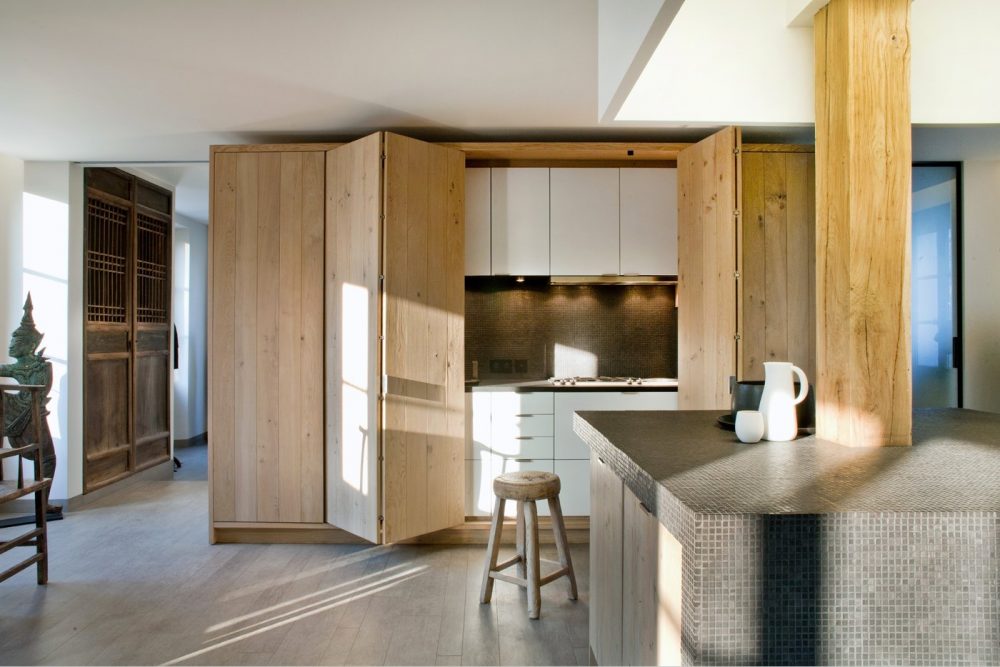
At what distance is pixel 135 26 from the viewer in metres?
2.88

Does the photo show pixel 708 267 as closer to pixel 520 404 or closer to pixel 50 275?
pixel 520 404

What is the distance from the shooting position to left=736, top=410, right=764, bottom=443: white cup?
6.52ft

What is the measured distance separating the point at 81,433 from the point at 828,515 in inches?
211

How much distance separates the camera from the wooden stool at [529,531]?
10.4 feet

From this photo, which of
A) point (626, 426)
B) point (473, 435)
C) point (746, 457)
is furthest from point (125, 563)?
point (746, 457)

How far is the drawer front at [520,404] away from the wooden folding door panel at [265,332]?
1.13 m

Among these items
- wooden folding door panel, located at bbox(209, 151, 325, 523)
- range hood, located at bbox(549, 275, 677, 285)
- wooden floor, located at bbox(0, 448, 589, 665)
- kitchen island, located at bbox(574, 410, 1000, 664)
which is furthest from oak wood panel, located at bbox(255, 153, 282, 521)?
kitchen island, located at bbox(574, 410, 1000, 664)

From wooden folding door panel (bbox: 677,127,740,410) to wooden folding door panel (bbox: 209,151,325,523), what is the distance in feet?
7.57

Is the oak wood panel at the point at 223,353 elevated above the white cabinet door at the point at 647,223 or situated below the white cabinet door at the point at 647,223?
below

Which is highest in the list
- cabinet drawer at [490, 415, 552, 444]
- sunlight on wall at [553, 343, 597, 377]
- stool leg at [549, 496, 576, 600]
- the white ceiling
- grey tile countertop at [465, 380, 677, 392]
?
the white ceiling

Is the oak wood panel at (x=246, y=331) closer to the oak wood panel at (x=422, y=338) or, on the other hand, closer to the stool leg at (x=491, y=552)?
the oak wood panel at (x=422, y=338)

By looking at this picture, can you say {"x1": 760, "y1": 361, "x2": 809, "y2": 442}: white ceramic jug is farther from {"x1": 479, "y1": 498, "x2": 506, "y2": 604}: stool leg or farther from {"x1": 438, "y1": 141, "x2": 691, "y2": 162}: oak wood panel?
{"x1": 438, "y1": 141, "x2": 691, "y2": 162}: oak wood panel

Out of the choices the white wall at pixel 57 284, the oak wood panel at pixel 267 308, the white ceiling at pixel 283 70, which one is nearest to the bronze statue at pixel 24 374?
the white wall at pixel 57 284

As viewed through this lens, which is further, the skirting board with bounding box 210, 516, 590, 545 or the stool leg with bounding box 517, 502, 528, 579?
the skirting board with bounding box 210, 516, 590, 545
